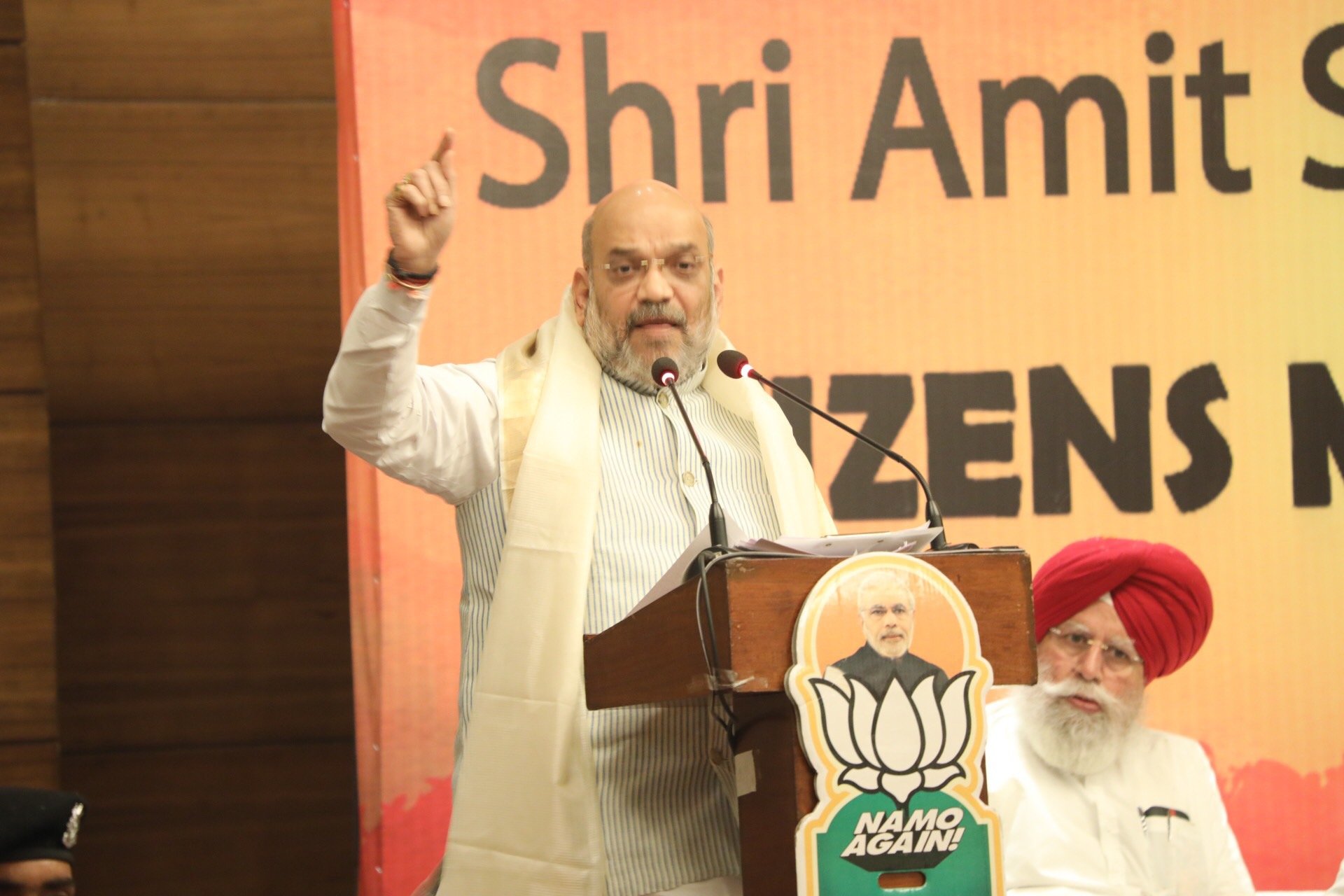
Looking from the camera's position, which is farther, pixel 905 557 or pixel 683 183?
pixel 683 183

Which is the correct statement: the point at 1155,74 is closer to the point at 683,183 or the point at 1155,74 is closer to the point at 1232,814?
the point at 683,183

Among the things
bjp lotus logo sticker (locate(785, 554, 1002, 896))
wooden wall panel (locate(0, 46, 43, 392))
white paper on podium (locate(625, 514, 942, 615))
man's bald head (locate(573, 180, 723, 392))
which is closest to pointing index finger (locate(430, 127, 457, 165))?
man's bald head (locate(573, 180, 723, 392))

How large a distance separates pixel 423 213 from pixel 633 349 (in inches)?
22.6

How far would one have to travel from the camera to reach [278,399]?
10.1 ft

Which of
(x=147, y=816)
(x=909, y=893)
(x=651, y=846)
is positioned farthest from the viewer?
(x=147, y=816)

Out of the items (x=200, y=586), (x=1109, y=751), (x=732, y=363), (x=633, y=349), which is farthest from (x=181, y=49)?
(x=1109, y=751)

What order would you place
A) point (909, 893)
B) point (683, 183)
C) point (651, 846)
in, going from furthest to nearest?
point (683, 183) < point (651, 846) < point (909, 893)

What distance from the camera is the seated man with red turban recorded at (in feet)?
9.07

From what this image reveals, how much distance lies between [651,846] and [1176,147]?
2.18m

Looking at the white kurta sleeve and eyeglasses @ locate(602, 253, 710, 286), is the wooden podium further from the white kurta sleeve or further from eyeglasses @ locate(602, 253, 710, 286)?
eyeglasses @ locate(602, 253, 710, 286)

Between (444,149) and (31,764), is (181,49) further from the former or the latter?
(31,764)

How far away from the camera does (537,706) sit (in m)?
2.08

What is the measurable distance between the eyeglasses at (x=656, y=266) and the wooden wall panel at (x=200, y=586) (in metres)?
1.01

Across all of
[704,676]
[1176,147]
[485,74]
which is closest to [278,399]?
[485,74]
